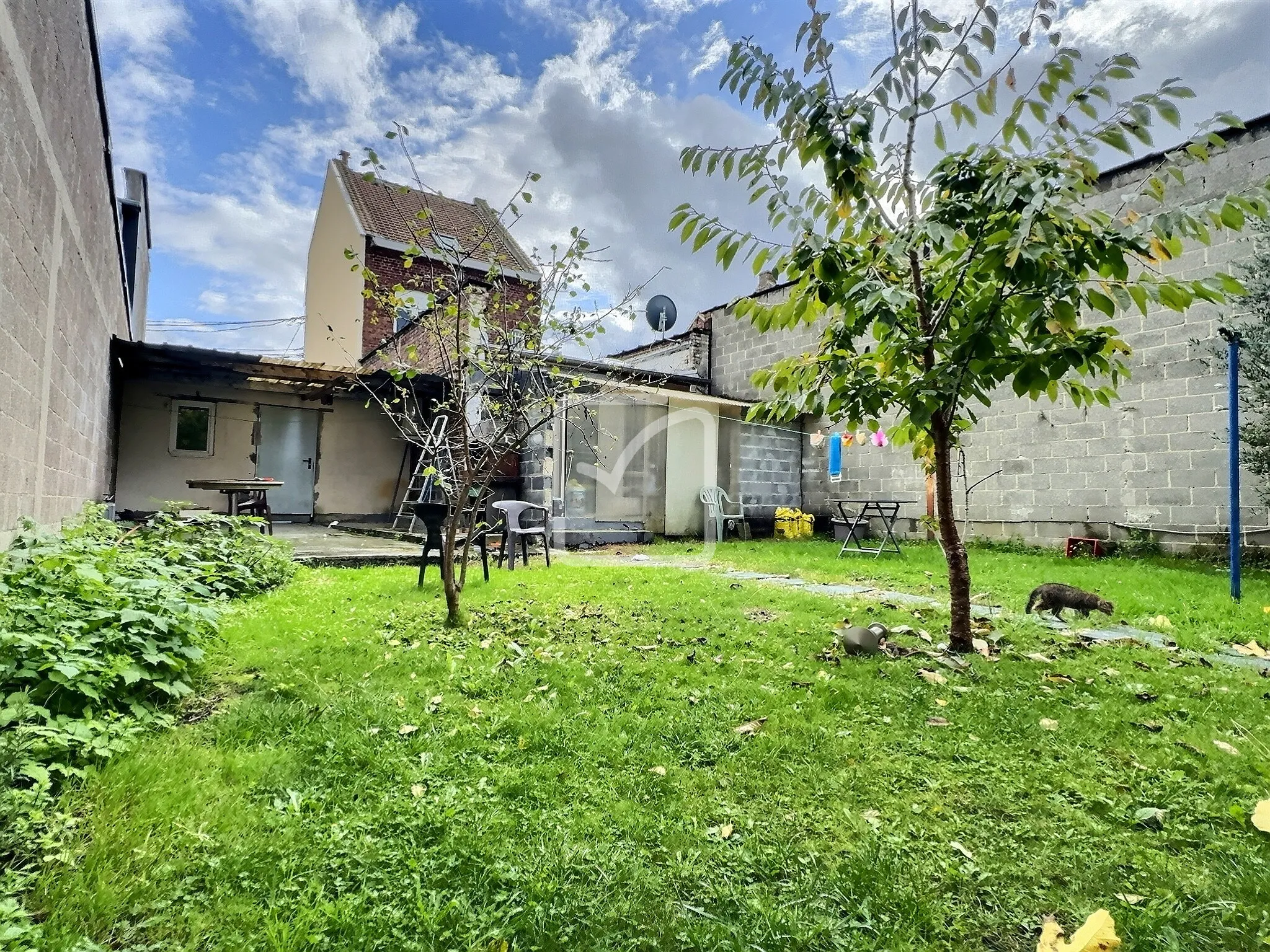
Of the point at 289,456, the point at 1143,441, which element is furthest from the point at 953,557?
the point at 289,456

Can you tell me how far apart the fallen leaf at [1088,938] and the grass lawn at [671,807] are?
5 cm

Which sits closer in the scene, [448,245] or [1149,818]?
[1149,818]

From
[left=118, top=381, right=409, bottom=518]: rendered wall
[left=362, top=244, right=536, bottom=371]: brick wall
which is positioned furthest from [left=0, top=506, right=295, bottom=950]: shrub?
[left=118, top=381, right=409, bottom=518]: rendered wall

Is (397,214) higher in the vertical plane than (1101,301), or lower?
higher

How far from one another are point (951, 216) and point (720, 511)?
7639 millimetres

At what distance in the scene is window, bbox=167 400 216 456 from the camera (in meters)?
10.8

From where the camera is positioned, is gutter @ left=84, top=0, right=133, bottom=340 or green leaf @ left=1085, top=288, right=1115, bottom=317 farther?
gutter @ left=84, top=0, right=133, bottom=340

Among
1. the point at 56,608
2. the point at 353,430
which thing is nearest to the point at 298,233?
the point at 353,430

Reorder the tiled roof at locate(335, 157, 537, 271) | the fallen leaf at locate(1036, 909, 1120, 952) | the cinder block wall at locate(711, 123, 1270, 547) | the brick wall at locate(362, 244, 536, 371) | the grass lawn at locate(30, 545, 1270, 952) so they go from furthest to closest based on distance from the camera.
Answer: the tiled roof at locate(335, 157, 537, 271), the brick wall at locate(362, 244, 536, 371), the cinder block wall at locate(711, 123, 1270, 547), the grass lawn at locate(30, 545, 1270, 952), the fallen leaf at locate(1036, 909, 1120, 952)

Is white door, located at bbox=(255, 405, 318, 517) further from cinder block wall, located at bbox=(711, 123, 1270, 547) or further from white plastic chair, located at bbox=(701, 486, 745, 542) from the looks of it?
cinder block wall, located at bbox=(711, 123, 1270, 547)

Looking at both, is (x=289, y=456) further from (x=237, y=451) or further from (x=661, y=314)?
(x=661, y=314)

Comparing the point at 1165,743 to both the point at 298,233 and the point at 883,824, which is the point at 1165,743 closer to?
the point at 883,824

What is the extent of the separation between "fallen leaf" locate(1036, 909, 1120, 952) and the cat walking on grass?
3.39 metres

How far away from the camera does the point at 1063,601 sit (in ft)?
13.6
